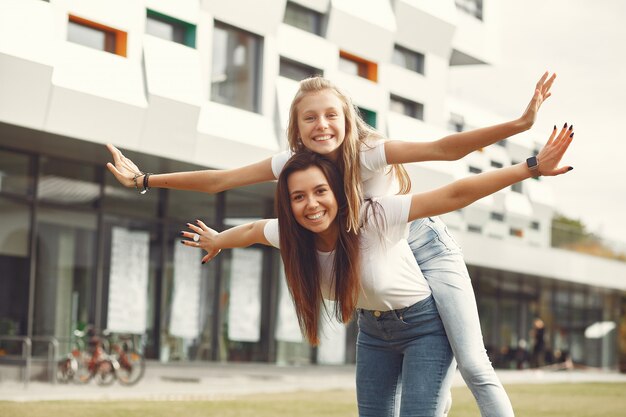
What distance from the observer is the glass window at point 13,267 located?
19328 millimetres

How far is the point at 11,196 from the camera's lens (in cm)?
1958

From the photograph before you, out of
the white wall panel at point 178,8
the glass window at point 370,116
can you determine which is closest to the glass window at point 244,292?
the glass window at point 370,116

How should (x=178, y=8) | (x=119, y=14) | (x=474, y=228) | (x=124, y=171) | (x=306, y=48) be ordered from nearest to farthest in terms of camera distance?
(x=124, y=171)
(x=119, y=14)
(x=178, y=8)
(x=306, y=48)
(x=474, y=228)

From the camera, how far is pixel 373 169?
4906mm

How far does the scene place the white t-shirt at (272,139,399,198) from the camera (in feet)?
16.0

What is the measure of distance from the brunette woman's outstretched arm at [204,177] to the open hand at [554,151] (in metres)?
1.45

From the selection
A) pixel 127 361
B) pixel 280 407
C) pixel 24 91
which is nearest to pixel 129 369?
pixel 127 361

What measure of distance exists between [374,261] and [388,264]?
7cm

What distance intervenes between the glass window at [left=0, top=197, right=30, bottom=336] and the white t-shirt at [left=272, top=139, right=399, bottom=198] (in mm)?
15110

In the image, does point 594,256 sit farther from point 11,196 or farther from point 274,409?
point 274,409

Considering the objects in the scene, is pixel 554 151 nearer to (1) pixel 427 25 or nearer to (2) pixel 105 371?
(2) pixel 105 371

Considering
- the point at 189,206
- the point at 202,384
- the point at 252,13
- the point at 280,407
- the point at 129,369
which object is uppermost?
the point at 252,13

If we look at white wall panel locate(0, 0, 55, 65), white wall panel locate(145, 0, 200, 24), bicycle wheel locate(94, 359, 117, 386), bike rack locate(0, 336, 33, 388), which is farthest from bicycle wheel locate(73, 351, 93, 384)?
white wall panel locate(145, 0, 200, 24)

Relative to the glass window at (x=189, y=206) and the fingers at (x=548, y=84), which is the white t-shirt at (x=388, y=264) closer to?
the fingers at (x=548, y=84)
